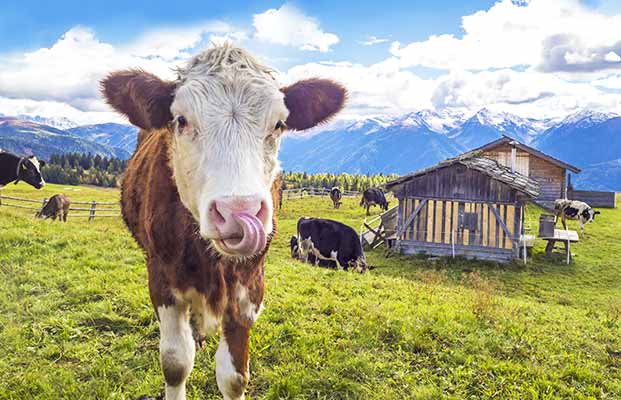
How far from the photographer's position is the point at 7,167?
14680 millimetres

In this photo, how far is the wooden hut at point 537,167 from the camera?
1435 inches

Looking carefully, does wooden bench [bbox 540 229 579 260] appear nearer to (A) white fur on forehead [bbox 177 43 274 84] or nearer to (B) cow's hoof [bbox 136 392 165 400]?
(B) cow's hoof [bbox 136 392 165 400]

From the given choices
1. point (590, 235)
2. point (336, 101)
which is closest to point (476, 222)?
point (590, 235)

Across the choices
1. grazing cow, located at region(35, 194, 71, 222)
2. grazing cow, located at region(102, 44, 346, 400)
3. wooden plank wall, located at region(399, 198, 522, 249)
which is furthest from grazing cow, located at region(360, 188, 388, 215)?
grazing cow, located at region(102, 44, 346, 400)

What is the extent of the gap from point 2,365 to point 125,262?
4357 mm

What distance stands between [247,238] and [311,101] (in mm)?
1465

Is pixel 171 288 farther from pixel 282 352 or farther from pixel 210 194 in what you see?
pixel 282 352

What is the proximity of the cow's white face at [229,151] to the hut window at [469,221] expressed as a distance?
19.9 meters

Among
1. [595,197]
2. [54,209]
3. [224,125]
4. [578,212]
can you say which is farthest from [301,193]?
[224,125]

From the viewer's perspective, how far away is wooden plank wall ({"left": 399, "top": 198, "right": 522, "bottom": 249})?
66.8 feet

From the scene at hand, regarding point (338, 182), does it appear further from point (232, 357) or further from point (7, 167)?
point (232, 357)

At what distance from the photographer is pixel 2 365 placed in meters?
4.43

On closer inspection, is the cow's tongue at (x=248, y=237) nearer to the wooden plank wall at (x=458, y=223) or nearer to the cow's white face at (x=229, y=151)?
the cow's white face at (x=229, y=151)

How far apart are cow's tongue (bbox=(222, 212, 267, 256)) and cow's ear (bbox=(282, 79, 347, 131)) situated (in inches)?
46.8
